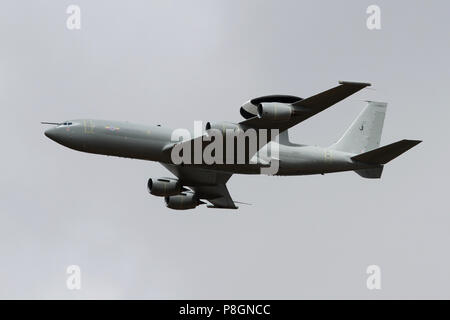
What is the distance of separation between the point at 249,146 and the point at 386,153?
34.1 ft

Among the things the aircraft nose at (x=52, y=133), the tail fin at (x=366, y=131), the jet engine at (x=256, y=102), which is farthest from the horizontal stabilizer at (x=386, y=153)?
the aircraft nose at (x=52, y=133)

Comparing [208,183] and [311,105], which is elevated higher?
[311,105]

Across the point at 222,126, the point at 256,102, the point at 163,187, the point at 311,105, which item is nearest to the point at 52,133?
the point at 163,187

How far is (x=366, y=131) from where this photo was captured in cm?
7425

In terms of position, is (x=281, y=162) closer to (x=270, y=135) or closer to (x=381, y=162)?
(x=270, y=135)

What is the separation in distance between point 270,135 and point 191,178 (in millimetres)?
10223

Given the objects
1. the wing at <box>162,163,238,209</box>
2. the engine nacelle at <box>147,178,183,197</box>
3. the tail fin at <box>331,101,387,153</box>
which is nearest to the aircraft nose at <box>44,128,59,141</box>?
the engine nacelle at <box>147,178,183,197</box>

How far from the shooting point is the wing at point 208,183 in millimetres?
73562

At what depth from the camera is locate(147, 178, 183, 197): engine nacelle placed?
7262cm

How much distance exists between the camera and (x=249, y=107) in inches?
2653

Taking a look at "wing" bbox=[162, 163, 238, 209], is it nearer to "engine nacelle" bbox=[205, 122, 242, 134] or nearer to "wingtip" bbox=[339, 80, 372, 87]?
"engine nacelle" bbox=[205, 122, 242, 134]

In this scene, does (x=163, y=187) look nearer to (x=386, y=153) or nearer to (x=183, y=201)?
(x=183, y=201)

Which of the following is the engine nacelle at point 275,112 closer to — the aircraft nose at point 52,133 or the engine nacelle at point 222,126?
the engine nacelle at point 222,126

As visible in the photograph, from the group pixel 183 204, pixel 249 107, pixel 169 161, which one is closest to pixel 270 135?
pixel 249 107
